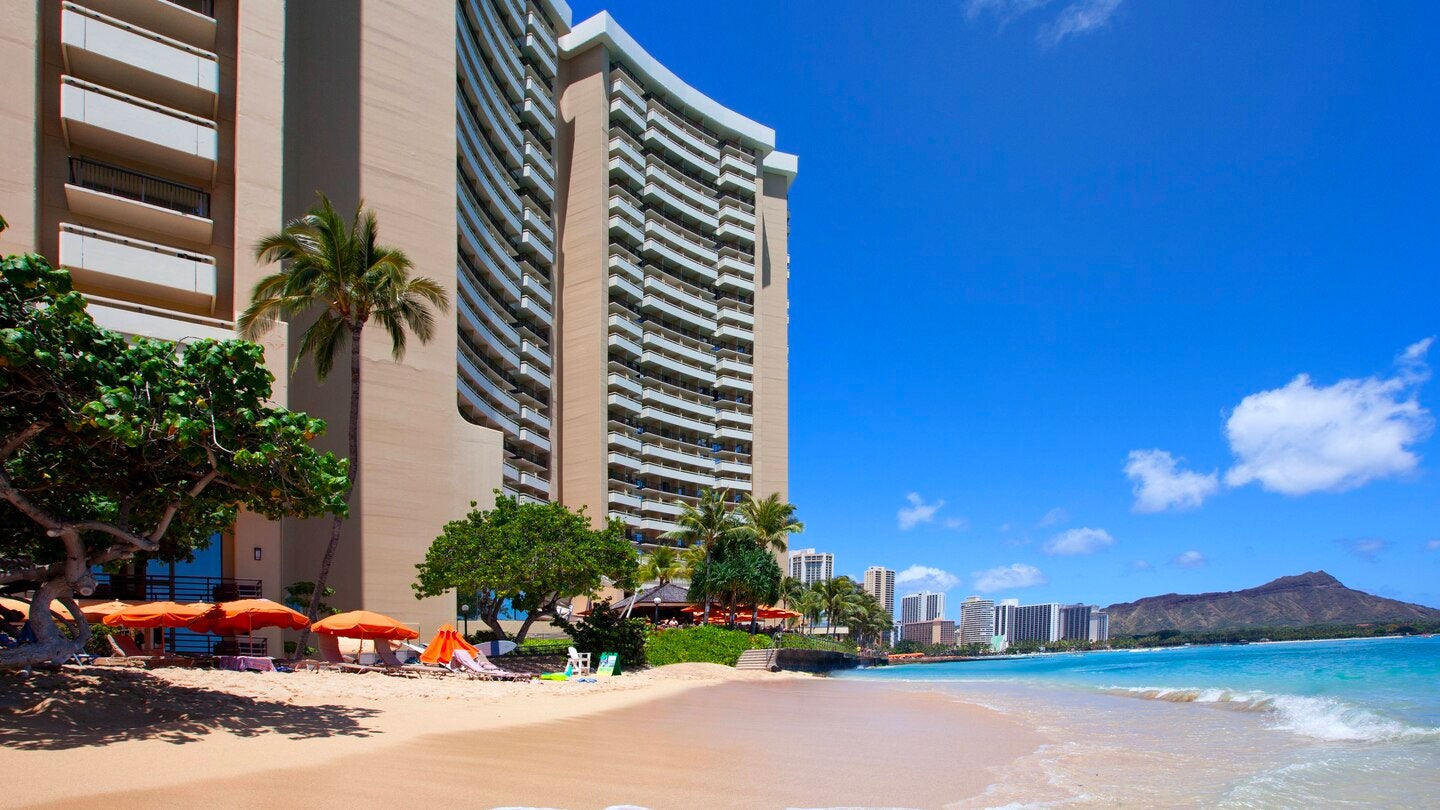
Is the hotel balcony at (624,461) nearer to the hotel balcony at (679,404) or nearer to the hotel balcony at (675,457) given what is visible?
the hotel balcony at (675,457)

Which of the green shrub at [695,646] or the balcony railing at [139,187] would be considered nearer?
the balcony railing at [139,187]

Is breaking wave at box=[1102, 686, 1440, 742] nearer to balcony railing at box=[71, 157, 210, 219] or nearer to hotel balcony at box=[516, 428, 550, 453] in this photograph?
balcony railing at box=[71, 157, 210, 219]

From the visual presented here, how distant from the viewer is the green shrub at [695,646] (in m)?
36.7

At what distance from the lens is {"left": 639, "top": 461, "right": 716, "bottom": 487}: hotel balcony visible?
233 feet

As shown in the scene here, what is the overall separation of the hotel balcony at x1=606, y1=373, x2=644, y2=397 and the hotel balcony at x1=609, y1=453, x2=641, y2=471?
12.7ft

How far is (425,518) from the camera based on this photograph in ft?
118

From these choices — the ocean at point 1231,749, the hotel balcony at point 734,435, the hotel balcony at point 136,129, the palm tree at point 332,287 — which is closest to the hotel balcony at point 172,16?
the hotel balcony at point 136,129

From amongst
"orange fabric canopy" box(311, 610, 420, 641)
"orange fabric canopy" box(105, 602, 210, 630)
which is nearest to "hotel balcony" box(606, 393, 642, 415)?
"orange fabric canopy" box(311, 610, 420, 641)

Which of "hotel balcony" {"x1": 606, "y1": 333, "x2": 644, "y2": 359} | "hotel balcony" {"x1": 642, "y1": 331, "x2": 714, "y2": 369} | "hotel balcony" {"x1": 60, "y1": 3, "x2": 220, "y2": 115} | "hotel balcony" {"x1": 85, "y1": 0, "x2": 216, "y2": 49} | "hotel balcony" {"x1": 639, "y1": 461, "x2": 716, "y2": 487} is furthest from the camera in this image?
"hotel balcony" {"x1": 642, "y1": 331, "x2": 714, "y2": 369}

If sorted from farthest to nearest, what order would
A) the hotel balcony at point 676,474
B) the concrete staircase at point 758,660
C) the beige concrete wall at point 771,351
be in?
1. the beige concrete wall at point 771,351
2. the hotel balcony at point 676,474
3. the concrete staircase at point 758,660

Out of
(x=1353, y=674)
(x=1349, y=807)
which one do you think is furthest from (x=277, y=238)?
(x=1353, y=674)

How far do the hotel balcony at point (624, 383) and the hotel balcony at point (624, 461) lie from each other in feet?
12.7

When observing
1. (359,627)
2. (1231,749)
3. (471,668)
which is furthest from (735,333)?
(1231,749)

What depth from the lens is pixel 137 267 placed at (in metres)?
26.0
